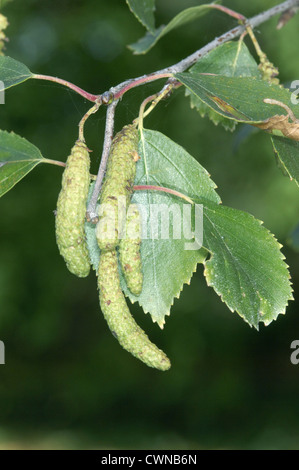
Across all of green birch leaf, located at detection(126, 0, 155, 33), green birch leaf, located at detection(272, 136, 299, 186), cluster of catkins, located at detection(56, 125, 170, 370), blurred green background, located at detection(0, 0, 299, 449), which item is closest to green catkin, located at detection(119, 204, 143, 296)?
cluster of catkins, located at detection(56, 125, 170, 370)

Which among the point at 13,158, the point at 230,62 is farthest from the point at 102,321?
the point at 13,158

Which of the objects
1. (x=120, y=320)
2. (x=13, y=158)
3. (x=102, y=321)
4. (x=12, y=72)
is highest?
(x=102, y=321)

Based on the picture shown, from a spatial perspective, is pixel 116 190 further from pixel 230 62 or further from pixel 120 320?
pixel 230 62

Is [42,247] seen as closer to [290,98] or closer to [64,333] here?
[64,333]

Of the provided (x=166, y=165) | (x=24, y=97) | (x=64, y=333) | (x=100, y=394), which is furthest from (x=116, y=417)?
(x=166, y=165)

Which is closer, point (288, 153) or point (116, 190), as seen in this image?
point (116, 190)

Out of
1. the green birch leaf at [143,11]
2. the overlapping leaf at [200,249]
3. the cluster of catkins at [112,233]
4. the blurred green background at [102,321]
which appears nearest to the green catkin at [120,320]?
the cluster of catkins at [112,233]

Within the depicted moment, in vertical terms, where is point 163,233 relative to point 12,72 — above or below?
below

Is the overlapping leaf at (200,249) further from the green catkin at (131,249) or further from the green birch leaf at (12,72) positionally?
the green birch leaf at (12,72)

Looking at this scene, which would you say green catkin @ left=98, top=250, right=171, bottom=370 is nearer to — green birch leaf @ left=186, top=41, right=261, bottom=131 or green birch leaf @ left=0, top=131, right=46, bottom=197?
green birch leaf @ left=0, top=131, right=46, bottom=197
